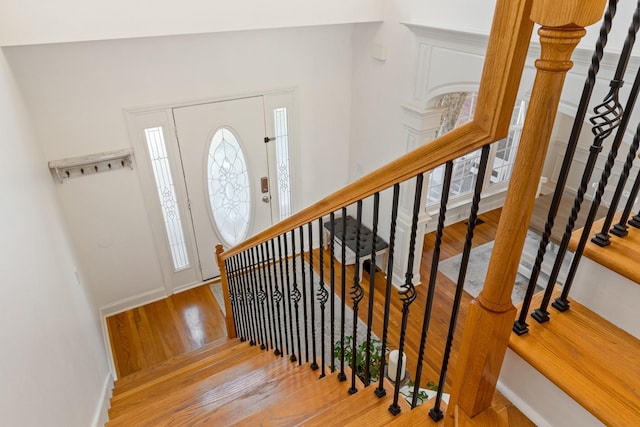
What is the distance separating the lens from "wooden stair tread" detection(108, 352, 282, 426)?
91.0 inches

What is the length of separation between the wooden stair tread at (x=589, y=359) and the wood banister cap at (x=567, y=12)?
76 cm

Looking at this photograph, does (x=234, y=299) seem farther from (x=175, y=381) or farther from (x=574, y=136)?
(x=574, y=136)

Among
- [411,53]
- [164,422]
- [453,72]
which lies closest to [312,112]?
[411,53]

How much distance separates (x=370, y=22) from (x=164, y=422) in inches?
148

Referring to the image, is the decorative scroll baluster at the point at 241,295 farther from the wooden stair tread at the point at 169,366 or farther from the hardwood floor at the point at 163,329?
the hardwood floor at the point at 163,329

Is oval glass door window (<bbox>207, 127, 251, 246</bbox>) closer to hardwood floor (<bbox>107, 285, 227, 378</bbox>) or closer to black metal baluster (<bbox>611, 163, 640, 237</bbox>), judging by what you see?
hardwood floor (<bbox>107, 285, 227, 378</bbox>)

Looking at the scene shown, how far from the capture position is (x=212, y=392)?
2.44 metres

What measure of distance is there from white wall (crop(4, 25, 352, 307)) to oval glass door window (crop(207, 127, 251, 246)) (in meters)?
0.55

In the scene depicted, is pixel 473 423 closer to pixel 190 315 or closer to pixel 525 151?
pixel 525 151

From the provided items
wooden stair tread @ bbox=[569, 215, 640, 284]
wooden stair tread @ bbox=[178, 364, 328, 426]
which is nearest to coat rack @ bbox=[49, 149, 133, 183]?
wooden stair tread @ bbox=[178, 364, 328, 426]

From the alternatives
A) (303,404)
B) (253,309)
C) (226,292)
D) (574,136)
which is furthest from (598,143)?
(226,292)

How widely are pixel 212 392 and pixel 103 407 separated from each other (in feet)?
3.39

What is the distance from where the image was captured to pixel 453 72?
139 inches

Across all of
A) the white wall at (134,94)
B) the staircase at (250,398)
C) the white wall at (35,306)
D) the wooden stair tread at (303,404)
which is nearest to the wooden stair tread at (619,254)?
the staircase at (250,398)
